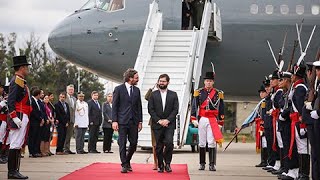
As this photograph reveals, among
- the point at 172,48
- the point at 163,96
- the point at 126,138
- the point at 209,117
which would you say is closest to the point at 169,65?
the point at 172,48

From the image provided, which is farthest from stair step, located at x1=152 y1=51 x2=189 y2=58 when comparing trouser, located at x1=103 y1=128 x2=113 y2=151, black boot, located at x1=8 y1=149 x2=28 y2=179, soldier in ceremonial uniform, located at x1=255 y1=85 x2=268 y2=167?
black boot, located at x1=8 y1=149 x2=28 y2=179

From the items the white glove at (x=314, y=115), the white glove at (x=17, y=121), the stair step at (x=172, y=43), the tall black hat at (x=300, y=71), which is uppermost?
the stair step at (x=172, y=43)

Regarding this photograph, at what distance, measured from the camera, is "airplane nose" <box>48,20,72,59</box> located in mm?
19703

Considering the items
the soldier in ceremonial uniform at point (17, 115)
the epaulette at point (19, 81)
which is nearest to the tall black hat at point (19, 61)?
the soldier in ceremonial uniform at point (17, 115)

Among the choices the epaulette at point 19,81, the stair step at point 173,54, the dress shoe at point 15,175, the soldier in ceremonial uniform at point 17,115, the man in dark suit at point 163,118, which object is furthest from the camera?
the stair step at point 173,54

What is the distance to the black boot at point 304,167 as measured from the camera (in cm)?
997

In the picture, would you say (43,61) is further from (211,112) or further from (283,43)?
(211,112)

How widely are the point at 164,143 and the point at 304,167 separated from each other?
114 inches

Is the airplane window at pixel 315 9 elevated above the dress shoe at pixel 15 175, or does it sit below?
above

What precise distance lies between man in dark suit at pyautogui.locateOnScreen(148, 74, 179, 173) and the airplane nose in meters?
7.99

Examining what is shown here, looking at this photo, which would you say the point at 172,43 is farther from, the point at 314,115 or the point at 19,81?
the point at 314,115

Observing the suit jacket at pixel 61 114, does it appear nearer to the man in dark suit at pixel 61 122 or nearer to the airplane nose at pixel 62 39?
the man in dark suit at pixel 61 122

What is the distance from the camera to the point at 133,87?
39.9 feet

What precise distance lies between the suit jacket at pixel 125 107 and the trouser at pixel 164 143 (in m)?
0.44
